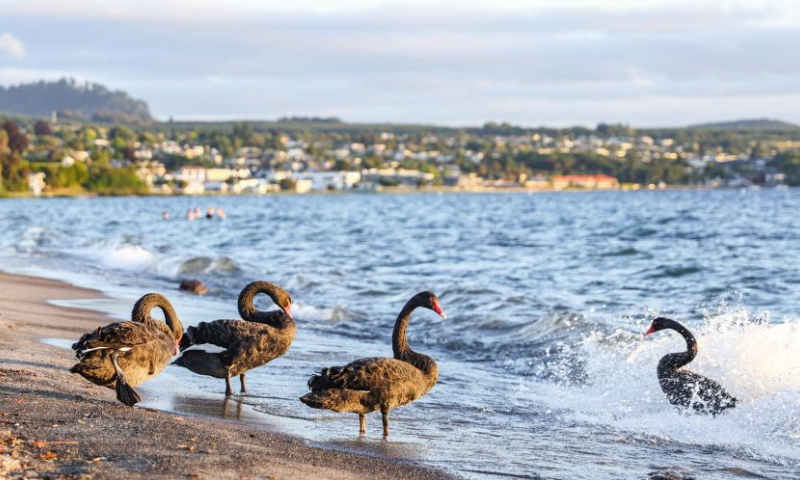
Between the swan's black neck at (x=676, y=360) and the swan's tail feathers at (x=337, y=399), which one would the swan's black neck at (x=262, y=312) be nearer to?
the swan's tail feathers at (x=337, y=399)

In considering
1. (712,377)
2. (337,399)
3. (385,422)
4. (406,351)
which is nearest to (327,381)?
(337,399)

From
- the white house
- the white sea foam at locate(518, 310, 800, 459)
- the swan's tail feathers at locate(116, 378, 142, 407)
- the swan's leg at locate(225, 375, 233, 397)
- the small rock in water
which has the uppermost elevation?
the swan's tail feathers at locate(116, 378, 142, 407)

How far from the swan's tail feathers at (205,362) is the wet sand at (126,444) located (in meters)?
0.94

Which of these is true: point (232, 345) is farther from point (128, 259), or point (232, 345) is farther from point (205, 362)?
point (128, 259)

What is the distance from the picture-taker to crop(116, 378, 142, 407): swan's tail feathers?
8.91 metres

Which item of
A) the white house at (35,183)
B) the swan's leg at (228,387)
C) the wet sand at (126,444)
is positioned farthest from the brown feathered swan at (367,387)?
the white house at (35,183)

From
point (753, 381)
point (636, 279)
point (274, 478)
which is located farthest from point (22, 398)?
point (636, 279)

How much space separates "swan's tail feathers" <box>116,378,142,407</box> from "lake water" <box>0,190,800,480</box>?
836 millimetres

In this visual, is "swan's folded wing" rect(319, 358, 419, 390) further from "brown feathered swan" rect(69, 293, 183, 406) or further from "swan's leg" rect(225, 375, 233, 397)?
"swan's leg" rect(225, 375, 233, 397)

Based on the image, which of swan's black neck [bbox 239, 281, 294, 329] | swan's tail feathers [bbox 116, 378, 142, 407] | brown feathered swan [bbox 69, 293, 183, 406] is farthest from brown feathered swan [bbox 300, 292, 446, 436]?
swan's black neck [bbox 239, 281, 294, 329]

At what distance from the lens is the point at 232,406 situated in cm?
1015

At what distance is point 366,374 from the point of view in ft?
30.4

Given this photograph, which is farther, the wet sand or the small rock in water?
the small rock in water

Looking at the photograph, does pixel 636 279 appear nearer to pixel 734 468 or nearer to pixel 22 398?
pixel 734 468
